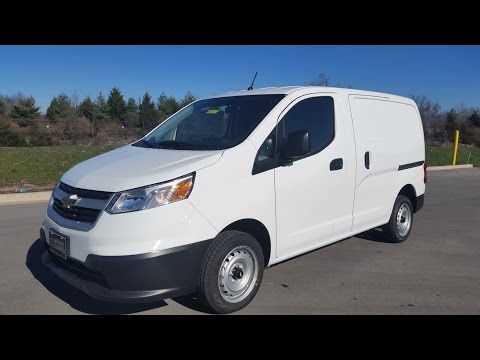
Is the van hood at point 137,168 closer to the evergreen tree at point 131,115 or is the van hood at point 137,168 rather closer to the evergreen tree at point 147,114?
the evergreen tree at point 147,114

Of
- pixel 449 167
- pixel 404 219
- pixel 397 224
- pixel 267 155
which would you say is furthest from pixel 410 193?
pixel 449 167

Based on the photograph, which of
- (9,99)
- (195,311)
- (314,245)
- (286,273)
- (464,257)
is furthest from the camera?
(9,99)

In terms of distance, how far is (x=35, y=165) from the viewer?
13641mm

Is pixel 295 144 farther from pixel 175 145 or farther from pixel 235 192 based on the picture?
pixel 175 145

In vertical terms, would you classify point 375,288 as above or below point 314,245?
below

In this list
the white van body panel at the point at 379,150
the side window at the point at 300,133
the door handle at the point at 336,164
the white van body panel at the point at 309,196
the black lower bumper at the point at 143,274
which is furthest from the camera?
the white van body panel at the point at 379,150

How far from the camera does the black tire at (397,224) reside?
571 centimetres

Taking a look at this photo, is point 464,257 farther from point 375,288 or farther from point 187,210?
point 187,210

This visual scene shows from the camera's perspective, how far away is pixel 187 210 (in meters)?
3.18

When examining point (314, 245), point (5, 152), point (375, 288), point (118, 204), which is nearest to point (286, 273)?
point (314, 245)

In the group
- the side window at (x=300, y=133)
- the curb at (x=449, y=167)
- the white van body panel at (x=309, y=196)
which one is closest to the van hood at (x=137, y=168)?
the side window at (x=300, y=133)

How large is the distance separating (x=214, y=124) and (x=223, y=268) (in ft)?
5.34

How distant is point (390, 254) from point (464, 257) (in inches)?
38.4
